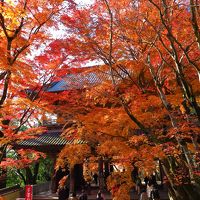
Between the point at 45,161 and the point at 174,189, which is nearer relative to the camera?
the point at 174,189

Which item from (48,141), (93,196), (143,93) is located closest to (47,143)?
(48,141)

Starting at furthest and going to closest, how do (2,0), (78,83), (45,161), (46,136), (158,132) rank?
(45,161) < (46,136) < (78,83) < (158,132) < (2,0)

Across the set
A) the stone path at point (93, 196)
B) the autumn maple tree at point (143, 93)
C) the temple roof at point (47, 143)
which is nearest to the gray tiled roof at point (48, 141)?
the temple roof at point (47, 143)

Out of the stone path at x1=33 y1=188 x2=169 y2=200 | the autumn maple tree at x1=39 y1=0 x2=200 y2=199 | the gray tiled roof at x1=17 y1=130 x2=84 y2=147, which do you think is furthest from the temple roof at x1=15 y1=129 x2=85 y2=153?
the autumn maple tree at x1=39 y1=0 x2=200 y2=199

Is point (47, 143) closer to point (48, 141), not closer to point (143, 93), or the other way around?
point (48, 141)

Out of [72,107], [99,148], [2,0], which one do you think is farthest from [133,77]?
[2,0]

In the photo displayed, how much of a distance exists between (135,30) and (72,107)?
23.5 feet

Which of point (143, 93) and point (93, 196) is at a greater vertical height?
point (143, 93)

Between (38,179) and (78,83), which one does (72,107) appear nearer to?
(78,83)

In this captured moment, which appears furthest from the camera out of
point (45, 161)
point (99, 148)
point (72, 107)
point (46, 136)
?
point (45, 161)

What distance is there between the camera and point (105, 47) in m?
11.4

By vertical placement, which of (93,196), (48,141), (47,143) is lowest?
(93,196)

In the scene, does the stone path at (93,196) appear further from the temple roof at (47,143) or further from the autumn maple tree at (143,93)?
the autumn maple tree at (143,93)

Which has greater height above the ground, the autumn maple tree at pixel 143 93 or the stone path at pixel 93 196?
the autumn maple tree at pixel 143 93
